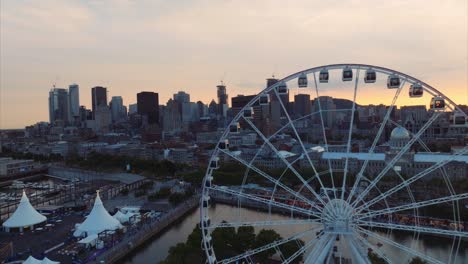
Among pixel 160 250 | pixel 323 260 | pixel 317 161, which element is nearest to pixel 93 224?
Result: pixel 160 250

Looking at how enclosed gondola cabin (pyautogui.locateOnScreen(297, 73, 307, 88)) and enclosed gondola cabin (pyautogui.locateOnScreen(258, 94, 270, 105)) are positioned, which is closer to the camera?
enclosed gondola cabin (pyautogui.locateOnScreen(297, 73, 307, 88))

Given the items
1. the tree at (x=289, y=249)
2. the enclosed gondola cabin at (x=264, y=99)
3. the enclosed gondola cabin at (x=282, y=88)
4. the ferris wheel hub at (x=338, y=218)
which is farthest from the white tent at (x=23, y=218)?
the ferris wheel hub at (x=338, y=218)

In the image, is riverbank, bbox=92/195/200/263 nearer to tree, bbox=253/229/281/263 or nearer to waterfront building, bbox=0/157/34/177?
tree, bbox=253/229/281/263

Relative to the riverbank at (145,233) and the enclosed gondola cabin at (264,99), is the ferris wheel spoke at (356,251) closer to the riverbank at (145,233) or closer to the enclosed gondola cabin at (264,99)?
the enclosed gondola cabin at (264,99)

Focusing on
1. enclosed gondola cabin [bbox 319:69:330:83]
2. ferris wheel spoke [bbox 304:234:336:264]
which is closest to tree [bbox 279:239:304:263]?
ferris wheel spoke [bbox 304:234:336:264]

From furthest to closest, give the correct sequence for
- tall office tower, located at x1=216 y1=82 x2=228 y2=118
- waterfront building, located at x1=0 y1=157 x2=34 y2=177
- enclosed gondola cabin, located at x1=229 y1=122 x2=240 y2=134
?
tall office tower, located at x1=216 y1=82 x2=228 y2=118, waterfront building, located at x1=0 y1=157 x2=34 y2=177, enclosed gondola cabin, located at x1=229 y1=122 x2=240 y2=134

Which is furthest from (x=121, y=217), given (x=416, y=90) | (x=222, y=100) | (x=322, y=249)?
(x=222, y=100)
